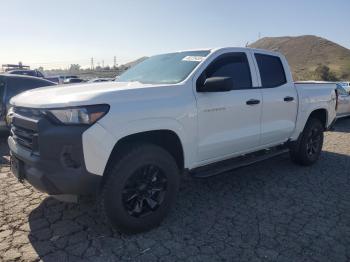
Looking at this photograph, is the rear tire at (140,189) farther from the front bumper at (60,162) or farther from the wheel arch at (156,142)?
the front bumper at (60,162)

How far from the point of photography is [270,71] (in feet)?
17.3

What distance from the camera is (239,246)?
3.44m

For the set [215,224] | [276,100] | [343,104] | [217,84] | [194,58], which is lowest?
[215,224]

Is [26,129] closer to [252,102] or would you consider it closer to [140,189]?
[140,189]

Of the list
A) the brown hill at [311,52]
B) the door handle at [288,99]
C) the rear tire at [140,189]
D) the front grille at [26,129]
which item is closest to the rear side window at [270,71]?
the door handle at [288,99]

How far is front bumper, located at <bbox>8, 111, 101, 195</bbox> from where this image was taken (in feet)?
9.93

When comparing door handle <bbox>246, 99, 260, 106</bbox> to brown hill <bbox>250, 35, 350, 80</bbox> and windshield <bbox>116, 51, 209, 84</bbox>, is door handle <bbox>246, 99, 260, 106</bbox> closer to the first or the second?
windshield <bbox>116, 51, 209, 84</bbox>

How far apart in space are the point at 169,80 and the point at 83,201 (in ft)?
6.10

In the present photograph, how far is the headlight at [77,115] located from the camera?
307cm

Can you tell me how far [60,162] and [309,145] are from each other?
15.4 ft

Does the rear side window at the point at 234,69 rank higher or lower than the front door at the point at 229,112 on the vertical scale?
higher

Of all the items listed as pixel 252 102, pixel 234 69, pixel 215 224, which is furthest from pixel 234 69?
pixel 215 224

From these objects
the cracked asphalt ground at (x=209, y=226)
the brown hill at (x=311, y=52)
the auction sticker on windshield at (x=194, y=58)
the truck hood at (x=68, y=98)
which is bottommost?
the cracked asphalt ground at (x=209, y=226)

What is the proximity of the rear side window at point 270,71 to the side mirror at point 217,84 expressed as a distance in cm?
135
